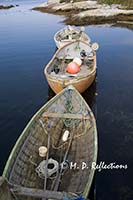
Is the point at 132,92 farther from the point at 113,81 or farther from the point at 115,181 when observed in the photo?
the point at 115,181

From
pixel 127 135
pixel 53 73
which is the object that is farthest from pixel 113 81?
pixel 127 135

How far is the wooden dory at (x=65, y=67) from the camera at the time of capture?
1733cm

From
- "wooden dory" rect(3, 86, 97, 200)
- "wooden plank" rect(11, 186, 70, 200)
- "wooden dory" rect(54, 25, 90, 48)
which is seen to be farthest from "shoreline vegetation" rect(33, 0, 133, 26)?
"wooden plank" rect(11, 186, 70, 200)

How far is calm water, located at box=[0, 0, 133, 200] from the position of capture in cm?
1222

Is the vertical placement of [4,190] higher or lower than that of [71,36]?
lower

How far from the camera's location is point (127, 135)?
574 inches

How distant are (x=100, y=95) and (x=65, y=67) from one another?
3675 millimetres

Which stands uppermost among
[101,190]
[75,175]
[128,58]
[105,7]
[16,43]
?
[105,7]

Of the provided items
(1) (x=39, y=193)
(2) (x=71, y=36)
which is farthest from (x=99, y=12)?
(1) (x=39, y=193)

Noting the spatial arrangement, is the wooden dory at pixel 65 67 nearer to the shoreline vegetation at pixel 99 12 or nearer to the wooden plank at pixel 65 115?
the wooden plank at pixel 65 115

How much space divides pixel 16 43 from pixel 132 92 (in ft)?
67.0

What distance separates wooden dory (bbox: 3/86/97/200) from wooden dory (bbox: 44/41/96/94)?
2.68 metres

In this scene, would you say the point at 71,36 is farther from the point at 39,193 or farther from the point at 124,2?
the point at 124,2

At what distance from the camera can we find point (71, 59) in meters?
22.5
